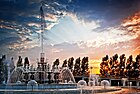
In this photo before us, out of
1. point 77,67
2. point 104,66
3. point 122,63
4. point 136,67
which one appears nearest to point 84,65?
point 77,67

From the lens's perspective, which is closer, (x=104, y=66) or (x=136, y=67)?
(x=136, y=67)

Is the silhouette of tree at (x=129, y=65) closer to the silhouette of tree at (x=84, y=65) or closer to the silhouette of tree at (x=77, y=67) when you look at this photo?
the silhouette of tree at (x=84, y=65)

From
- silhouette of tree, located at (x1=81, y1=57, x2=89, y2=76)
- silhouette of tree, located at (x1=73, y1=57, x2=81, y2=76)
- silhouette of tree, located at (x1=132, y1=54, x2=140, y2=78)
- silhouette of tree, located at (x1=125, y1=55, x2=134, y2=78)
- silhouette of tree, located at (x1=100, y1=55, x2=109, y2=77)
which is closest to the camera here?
silhouette of tree, located at (x1=132, y1=54, x2=140, y2=78)

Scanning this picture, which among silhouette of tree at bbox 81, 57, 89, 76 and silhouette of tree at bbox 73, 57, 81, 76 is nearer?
silhouette of tree at bbox 73, 57, 81, 76

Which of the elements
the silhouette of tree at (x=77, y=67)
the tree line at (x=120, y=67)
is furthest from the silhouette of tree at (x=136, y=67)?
the silhouette of tree at (x=77, y=67)

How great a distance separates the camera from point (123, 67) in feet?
135

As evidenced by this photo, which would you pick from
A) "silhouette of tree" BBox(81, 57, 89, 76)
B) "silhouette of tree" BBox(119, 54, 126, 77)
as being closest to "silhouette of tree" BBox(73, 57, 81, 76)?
"silhouette of tree" BBox(81, 57, 89, 76)

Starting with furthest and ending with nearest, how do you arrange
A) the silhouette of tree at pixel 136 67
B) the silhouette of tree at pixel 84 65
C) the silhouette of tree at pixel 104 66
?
the silhouette of tree at pixel 84 65
the silhouette of tree at pixel 104 66
the silhouette of tree at pixel 136 67

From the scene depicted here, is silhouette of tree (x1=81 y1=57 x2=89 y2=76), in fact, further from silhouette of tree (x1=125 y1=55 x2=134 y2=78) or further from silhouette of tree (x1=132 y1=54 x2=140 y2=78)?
silhouette of tree (x1=132 y1=54 x2=140 y2=78)

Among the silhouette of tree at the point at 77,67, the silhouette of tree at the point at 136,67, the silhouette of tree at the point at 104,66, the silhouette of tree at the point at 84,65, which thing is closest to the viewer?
the silhouette of tree at the point at 136,67

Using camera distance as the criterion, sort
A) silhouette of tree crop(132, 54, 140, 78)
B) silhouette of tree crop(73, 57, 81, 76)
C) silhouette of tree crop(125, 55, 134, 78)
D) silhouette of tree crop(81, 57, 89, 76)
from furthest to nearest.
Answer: silhouette of tree crop(81, 57, 89, 76) < silhouette of tree crop(73, 57, 81, 76) < silhouette of tree crop(125, 55, 134, 78) < silhouette of tree crop(132, 54, 140, 78)

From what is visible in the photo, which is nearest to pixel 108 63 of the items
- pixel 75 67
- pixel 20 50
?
pixel 75 67

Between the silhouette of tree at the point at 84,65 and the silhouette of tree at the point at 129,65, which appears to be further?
the silhouette of tree at the point at 84,65

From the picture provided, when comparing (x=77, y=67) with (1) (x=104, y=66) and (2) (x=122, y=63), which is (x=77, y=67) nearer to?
(1) (x=104, y=66)
